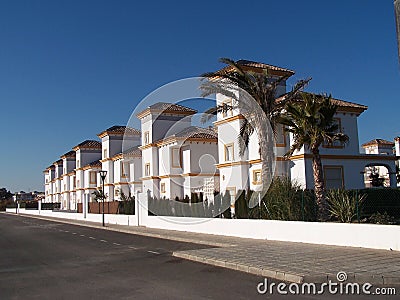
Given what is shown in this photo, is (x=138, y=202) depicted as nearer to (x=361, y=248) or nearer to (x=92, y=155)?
(x=361, y=248)

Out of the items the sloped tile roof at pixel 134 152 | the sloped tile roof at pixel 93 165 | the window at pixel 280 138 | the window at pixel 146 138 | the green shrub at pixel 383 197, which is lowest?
the green shrub at pixel 383 197

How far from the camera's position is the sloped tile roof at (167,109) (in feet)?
151

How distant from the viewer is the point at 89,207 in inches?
1827

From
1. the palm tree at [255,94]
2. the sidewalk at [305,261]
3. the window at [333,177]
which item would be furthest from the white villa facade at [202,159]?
the sidewalk at [305,261]

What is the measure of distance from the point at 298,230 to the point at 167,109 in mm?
→ 32122

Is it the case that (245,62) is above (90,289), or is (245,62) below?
above

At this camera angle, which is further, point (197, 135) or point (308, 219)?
point (197, 135)

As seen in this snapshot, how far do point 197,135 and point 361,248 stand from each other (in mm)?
26308

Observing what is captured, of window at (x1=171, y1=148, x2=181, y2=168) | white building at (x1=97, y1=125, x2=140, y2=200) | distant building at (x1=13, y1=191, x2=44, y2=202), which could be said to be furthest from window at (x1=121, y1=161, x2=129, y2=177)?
distant building at (x1=13, y1=191, x2=44, y2=202)

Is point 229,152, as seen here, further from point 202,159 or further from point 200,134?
point 200,134

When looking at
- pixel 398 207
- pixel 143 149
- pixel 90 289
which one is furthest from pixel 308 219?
pixel 143 149

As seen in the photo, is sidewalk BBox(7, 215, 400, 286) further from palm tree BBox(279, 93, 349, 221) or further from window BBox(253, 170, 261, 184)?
window BBox(253, 170, 261, 184)

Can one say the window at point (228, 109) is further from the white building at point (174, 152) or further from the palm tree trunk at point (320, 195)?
the palm tree trunk at point (320, 195)

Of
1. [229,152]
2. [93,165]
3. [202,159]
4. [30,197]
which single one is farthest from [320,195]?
[30,197]
